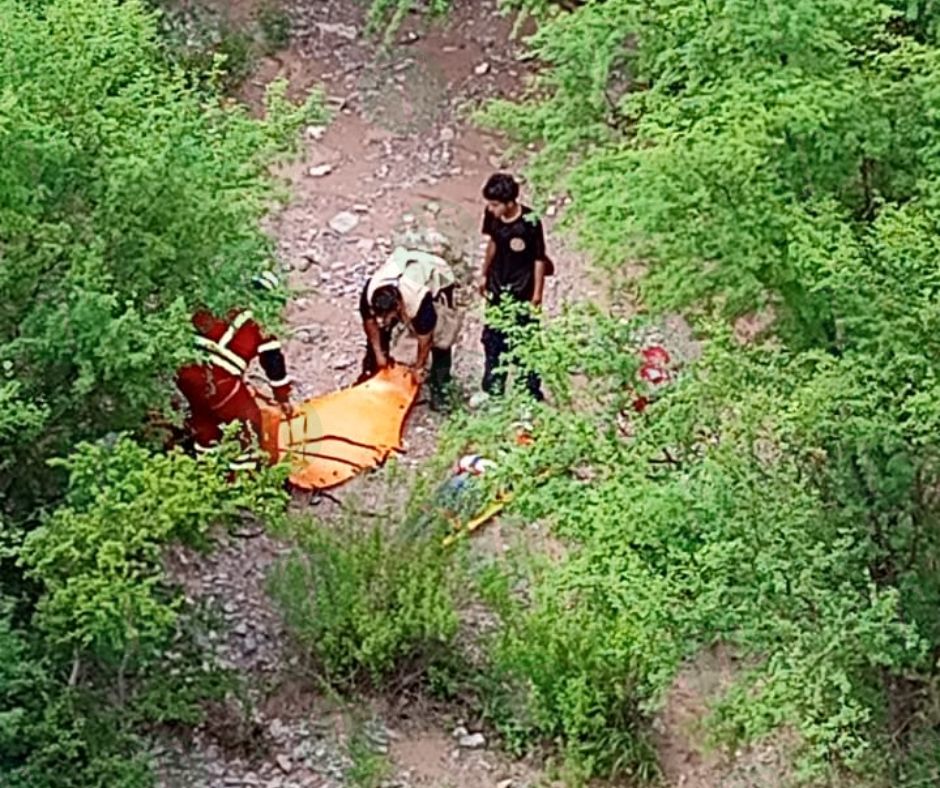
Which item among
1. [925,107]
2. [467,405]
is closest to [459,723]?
[467,405]

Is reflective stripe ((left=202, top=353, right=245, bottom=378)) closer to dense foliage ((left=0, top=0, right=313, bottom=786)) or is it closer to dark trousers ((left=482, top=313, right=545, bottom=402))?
dense foliage ((left=0, top=0, right=313, bottom=786))

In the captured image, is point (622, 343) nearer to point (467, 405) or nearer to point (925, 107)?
point (925, 107)

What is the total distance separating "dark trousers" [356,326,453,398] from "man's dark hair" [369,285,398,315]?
A: 218 mm

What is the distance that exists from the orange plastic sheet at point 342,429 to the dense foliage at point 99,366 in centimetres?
115

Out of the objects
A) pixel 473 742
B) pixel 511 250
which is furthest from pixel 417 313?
pixel 473 742

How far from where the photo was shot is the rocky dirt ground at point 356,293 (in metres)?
6.30

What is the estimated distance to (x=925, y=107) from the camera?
20.5ft

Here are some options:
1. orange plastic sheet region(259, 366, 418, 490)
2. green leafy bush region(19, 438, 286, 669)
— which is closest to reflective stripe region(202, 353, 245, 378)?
orange plastic sheet region(259, 366, 418, 490)

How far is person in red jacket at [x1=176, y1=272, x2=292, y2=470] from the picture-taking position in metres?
6.69

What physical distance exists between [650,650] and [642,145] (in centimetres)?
223

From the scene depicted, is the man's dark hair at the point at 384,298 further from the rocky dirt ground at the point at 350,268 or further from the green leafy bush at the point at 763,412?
the green leafy bush at the point at 763,412

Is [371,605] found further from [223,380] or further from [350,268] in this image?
[350,268]

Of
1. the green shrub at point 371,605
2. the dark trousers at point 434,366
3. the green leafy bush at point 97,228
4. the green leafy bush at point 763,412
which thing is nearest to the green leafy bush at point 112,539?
the green leafy bush at point 97,228

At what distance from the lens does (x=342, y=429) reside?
7793 millimetres
